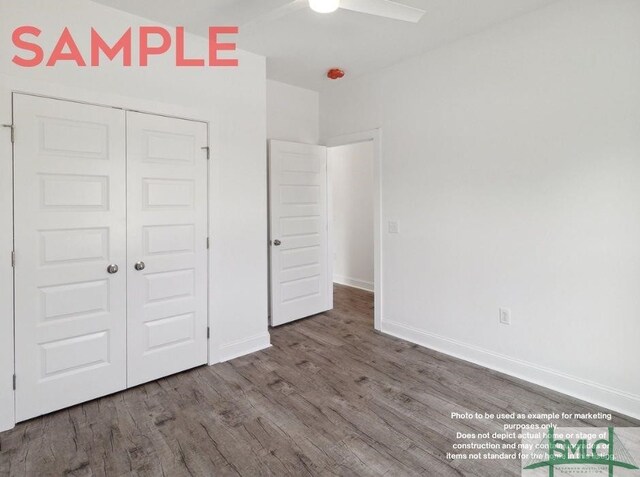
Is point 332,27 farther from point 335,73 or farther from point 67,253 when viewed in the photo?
point 67,253

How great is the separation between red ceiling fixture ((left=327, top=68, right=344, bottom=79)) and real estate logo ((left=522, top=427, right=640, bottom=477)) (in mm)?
3382

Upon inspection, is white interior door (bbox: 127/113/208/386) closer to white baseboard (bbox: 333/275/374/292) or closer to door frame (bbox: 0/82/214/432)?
door frame (bbox: 0/82/214/432)

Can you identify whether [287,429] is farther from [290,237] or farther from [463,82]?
[463,82]

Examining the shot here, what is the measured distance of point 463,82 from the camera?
3.03 meters

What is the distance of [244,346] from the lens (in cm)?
329

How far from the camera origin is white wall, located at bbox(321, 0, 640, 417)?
2.30 m

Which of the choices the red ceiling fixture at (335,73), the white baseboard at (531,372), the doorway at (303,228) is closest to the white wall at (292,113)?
the doorway at (303,228)

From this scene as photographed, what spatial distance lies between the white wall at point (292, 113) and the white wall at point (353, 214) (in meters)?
1.23

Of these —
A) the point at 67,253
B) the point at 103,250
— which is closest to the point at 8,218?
the point at 67,253

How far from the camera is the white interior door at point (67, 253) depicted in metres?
2.22

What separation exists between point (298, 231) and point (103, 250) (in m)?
2.06

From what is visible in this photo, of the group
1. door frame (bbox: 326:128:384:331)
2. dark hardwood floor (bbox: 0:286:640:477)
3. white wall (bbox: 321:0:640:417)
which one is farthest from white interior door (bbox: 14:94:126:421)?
white wall (bbox: 321:0:640:417)

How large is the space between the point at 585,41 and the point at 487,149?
2.89 feet

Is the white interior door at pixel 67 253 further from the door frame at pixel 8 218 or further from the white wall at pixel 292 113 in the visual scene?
the white wall at pixel 292 113
